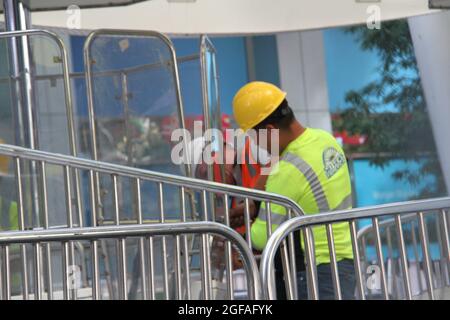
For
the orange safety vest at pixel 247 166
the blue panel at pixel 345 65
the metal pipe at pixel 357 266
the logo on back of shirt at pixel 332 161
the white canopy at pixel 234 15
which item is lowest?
the metal pipe at pixel 357 266

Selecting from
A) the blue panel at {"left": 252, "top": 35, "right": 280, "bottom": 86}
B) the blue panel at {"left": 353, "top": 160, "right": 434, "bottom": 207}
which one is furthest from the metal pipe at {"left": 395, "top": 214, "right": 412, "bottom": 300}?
the blue panel at {"left": 252, "top": 35, "right": 280, "bottom": 86}

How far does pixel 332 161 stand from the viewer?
604 cm

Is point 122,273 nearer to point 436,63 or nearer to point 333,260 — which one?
point 333,260

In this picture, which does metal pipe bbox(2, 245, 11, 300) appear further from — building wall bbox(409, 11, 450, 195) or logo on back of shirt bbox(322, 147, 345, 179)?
building wall bbox(409, 11, 450, 195)

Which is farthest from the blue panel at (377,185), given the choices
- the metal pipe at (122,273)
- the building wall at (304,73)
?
the metal pipe at (122,273)

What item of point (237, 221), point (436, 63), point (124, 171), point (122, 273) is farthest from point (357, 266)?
point (436, 63)

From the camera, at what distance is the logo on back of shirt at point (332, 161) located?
5995 millimetres

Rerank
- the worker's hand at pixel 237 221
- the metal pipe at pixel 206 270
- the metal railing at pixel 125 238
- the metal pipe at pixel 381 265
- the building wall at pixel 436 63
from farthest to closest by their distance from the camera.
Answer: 1. the building wall at pixel 436 63
2. the worker's hand at pixel 237 221
3. the metal pipe at pixel 381 265
4. the metal pipe at pixel 206 270
5. the metal railing at pixel 125 238

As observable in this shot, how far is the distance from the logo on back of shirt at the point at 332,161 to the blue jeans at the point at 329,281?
1.56 feet

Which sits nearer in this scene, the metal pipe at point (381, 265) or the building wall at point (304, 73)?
the metal pipe at point (381, 265)

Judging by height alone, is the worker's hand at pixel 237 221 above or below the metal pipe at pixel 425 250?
above

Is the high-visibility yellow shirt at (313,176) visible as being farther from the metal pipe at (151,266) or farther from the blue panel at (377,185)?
the blue panel at (377,185)

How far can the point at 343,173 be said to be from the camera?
239 inches
